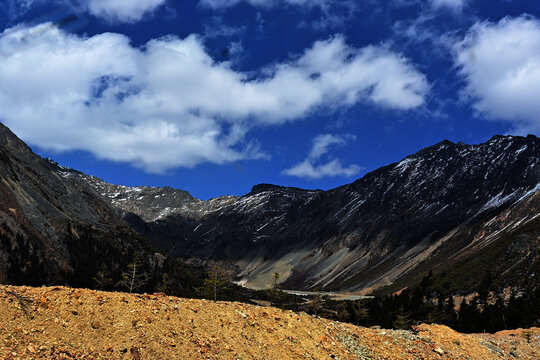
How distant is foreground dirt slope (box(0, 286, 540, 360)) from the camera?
53.7 ft

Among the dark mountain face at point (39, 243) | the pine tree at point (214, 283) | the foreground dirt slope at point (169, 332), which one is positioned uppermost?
the dark mountain face at point (39, 243)

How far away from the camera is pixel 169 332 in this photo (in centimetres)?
1861

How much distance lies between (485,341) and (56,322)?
→ 92.5ft

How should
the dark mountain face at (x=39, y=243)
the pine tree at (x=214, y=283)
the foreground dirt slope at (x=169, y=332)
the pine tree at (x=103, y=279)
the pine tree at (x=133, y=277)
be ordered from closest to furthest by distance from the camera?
the foreground dirt slope at (x=169, y=332), the pine tree at (x=133, y=277), the pine tree at (x=214, y=283), the pine tree at (x=103, y=279), the dark mountain face at (x=39, y=243)

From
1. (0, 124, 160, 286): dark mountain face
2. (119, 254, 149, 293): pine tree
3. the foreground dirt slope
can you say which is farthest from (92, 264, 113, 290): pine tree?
the foreground dirt slope

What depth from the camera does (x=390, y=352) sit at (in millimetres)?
23984

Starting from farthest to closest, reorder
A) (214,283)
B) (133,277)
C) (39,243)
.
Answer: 1. (39,243)
2. (214,283)
3. (133,277)

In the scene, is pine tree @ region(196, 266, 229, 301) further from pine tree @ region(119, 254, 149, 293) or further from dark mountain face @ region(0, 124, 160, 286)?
dark mountain face @ region(0, 124, 160, 286)

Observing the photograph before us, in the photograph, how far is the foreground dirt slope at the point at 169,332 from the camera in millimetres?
16359

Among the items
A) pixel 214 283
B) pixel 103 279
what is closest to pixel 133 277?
pixel 214 283

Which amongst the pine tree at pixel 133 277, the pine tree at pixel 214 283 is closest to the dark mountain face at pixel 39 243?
the pine tree at pixel 133 277

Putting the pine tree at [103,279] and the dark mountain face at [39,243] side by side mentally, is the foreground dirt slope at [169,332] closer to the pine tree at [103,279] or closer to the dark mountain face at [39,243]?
the pine tree at [103,279]

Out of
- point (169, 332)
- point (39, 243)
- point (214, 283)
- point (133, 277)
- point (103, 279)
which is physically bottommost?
point (169, 332)

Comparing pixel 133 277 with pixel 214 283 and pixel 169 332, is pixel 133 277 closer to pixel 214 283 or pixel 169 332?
pixel 214 283
